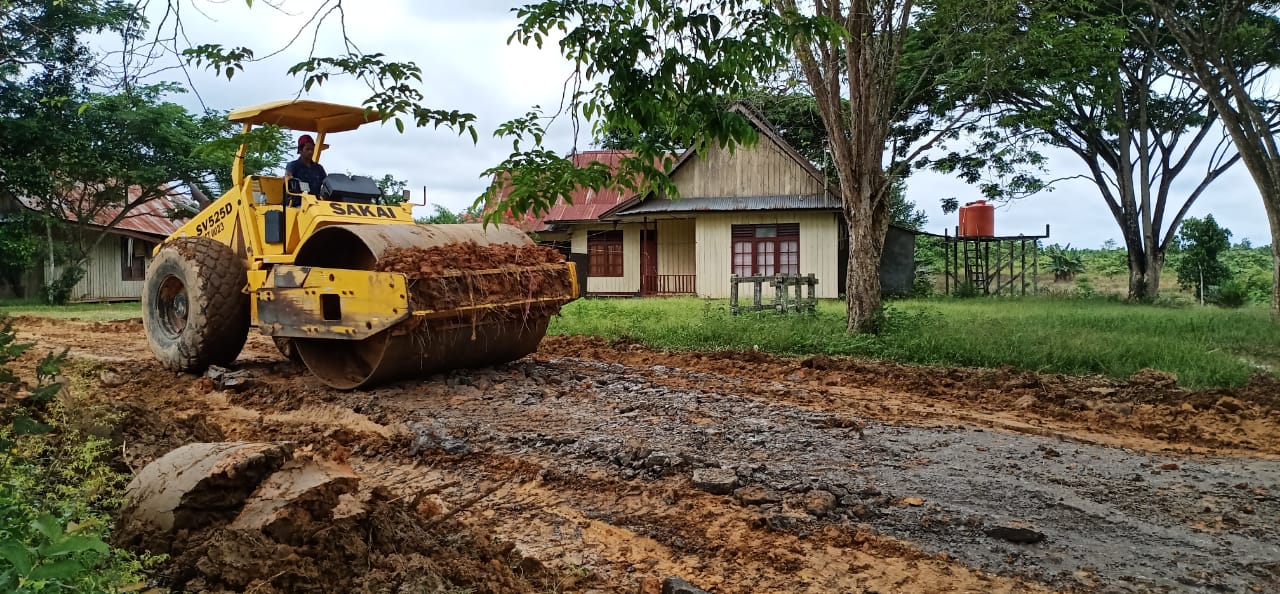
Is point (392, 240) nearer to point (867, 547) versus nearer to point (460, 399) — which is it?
point (460, 399)

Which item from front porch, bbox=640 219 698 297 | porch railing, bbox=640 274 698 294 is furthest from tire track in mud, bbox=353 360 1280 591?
front porch, bbox=640 219 698 297

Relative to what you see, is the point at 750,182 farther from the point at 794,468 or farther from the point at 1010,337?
the point at 794,468

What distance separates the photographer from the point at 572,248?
26328mm

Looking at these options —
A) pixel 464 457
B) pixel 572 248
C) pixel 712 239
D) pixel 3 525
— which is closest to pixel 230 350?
pixel 464 457

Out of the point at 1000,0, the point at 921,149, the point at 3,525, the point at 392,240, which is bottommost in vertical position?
the point at 3,525

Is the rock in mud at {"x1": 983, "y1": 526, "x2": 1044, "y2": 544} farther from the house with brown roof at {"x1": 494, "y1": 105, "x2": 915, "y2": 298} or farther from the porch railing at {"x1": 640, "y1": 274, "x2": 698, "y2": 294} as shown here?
the porch railing at {"x1": 640, "y1": 274, "x2": 698, "y2": 294}

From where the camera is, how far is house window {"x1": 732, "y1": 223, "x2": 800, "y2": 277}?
22641mm

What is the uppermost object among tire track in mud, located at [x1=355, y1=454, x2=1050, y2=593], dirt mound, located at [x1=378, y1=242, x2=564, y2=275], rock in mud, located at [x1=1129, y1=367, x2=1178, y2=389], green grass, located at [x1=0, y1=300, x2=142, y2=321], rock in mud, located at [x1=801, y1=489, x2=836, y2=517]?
dirt mound, located at [x1=378, y1=242, x2=564, y2=275]

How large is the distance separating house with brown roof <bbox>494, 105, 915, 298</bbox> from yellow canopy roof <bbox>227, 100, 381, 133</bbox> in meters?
12.0

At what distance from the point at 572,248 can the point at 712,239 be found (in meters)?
5.15

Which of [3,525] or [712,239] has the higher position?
[712,239]

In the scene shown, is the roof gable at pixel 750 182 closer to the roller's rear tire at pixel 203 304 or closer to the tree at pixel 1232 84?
the tree at pixel 1232 84

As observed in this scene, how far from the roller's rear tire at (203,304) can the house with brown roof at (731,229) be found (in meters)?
12.7

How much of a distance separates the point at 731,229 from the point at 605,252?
15.0 ft
